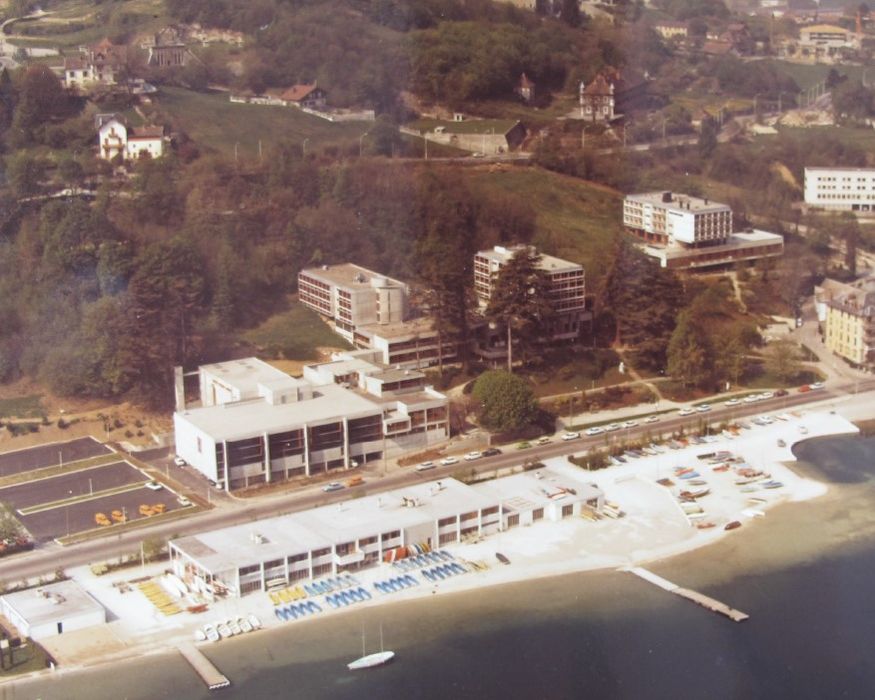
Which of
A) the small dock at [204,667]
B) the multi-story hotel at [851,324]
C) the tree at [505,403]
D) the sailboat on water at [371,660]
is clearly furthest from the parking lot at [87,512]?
the multi-story hotel at [851,324]

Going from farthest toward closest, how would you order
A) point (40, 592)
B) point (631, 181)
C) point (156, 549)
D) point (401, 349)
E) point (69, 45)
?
point (69, 45) → point (631, 181) → point (401, 349) → point (156, 549) → point (40, 592)

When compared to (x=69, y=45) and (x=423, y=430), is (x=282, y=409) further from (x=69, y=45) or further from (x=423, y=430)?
(x=69, y=45)

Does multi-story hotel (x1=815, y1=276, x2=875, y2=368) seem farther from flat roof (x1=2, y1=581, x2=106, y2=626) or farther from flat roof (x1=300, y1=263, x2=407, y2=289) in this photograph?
flat roof (x1=2, y1=581, x2=106, y2=626)

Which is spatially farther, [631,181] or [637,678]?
[631,181]

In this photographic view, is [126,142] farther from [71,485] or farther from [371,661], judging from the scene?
[371,661]

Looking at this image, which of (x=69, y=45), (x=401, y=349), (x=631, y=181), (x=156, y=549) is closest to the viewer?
(x=156, y=549)

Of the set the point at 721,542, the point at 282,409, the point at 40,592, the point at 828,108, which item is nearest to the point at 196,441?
the point at 282,409
